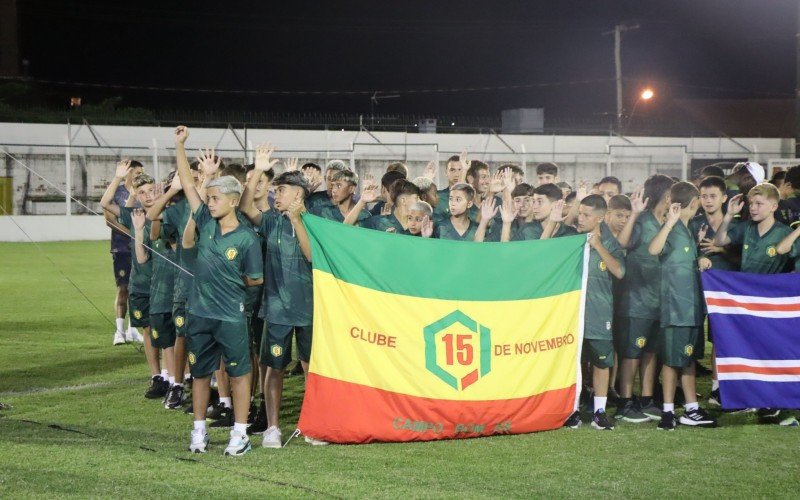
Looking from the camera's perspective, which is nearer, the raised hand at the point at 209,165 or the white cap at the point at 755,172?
the raised hand at the point at 209,165

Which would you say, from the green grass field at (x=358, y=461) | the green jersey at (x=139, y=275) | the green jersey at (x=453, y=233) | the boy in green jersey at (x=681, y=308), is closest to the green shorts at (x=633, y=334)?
the boy in green jersey at (x=681, y=308)

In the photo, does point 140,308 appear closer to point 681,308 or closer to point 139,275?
point 139,275

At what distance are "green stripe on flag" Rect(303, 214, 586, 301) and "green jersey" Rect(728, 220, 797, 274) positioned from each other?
175 centimetres

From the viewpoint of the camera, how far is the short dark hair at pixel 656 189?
813 cm

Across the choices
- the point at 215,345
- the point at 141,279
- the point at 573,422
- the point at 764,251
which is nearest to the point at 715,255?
the point at 764,251

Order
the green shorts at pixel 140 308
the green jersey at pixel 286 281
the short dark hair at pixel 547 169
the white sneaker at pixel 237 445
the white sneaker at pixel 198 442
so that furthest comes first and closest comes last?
the short dark hair at pixel 547 169
the green shorts at pixel 140 308
the green jersey at pixel 286 281
the white sneaker at pixel 198 442
the white sneaker at pixel 237 445

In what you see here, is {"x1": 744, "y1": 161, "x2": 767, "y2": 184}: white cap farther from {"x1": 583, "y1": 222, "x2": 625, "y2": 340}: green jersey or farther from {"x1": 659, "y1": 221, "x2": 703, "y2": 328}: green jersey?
{"x1": 583, "y1": 222, "x2": 625, "y2": 340}: green jersey

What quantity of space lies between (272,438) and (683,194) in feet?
12.8

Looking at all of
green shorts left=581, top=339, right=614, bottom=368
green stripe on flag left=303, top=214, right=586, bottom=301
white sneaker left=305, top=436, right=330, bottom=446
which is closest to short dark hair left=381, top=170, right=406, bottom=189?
green stripe on flag left=303, top=214, right=586, bottom=301

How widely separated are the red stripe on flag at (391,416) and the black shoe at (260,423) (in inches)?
28.5

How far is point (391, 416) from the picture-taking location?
6.89 m

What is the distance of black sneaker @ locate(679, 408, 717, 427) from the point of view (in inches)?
305

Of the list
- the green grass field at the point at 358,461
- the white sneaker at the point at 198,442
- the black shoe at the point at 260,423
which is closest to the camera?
the green grass field at the point at 358,461

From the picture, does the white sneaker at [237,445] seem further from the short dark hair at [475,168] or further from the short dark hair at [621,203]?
the short dark hair at [475,168]
